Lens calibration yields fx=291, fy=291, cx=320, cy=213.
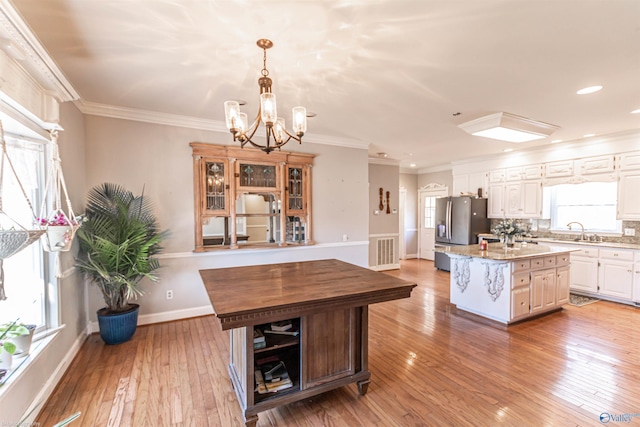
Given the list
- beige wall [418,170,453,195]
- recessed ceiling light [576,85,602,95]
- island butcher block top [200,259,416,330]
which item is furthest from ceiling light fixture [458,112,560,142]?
beige wall [418,170,453,195]

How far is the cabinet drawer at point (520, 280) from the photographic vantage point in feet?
11.3

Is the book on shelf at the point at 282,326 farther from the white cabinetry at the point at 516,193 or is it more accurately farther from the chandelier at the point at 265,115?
the white cabinetry at the point at 516,193

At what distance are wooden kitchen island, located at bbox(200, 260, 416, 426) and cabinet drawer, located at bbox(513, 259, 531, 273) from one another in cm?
210

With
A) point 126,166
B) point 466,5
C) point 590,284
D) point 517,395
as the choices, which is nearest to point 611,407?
point 517,395

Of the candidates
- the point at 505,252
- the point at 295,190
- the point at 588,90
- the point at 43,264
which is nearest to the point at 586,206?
the point at 505,252

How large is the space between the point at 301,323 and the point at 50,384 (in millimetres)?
2030

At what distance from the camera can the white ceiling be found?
5.60 ft

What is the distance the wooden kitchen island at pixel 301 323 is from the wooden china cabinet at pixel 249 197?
1590 millimetres

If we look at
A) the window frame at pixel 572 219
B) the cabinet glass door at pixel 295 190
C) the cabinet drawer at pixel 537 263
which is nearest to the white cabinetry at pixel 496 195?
the window frame at pixel 572 219

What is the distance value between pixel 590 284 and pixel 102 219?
6.78 metres

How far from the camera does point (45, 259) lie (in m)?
2.36

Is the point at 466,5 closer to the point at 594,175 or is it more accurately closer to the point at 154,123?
the point at 154,123

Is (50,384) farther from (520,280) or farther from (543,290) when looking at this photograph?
(543,290)

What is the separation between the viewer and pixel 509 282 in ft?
11.2
